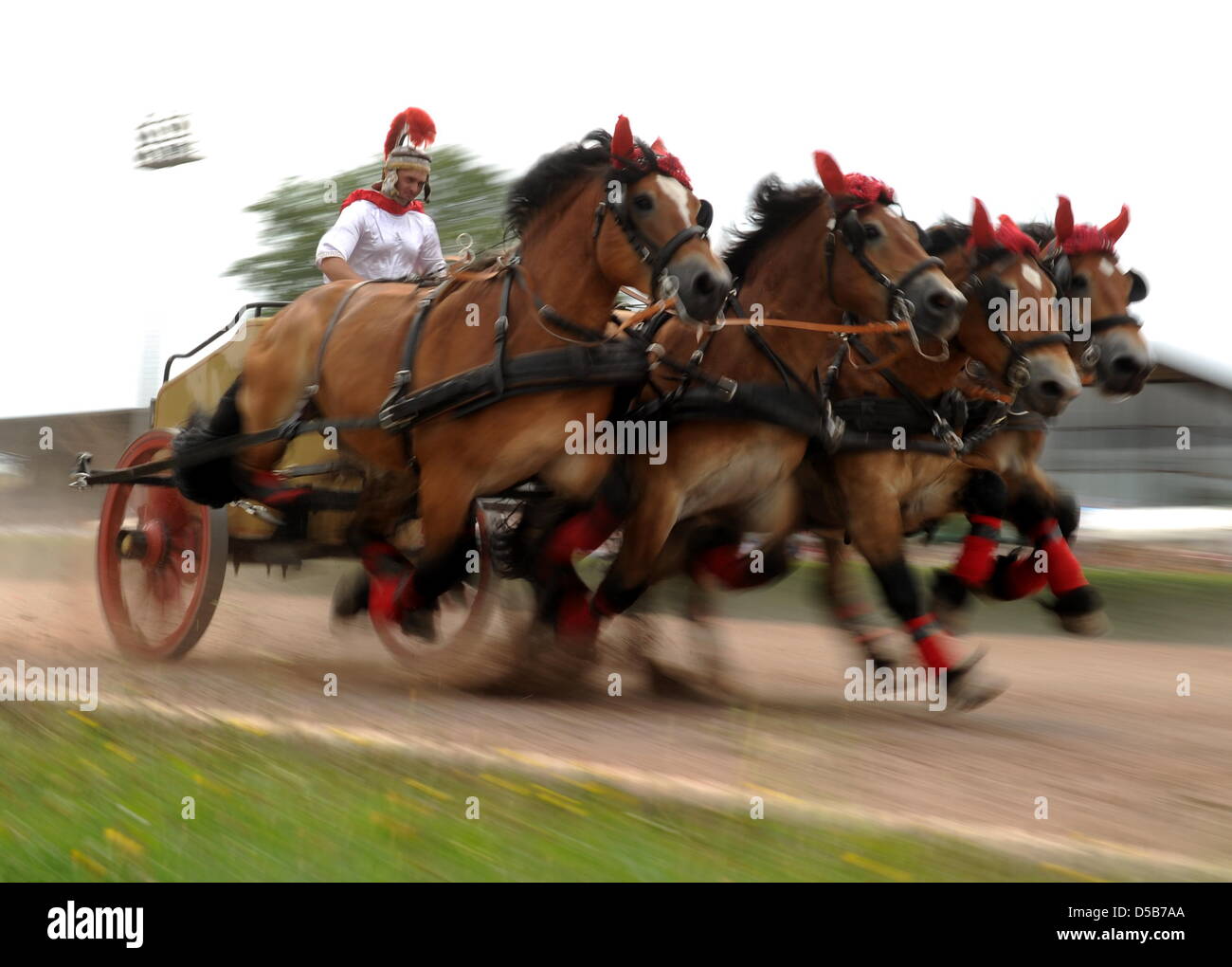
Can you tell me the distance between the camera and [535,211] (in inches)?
228

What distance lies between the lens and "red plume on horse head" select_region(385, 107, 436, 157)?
6.76m

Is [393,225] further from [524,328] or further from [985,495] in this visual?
[985,495]

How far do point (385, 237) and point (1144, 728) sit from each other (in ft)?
13.4

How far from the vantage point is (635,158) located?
5379 millimetres

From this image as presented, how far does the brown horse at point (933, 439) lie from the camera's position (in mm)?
5840

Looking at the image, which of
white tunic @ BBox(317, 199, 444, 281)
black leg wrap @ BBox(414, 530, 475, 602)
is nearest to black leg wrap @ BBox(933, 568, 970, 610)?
black leg wrap @ BBox(414, 530, 475, 602)

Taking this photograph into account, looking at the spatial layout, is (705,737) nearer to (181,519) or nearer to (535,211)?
(535,211)

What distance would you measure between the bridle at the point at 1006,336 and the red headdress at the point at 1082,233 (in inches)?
12.0

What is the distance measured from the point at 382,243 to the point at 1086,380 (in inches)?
134

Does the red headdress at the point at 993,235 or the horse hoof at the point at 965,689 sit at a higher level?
the red headdress at the point at 993,235

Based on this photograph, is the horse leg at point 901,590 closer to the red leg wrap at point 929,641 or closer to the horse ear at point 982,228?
the red leg wrap at point 929,641

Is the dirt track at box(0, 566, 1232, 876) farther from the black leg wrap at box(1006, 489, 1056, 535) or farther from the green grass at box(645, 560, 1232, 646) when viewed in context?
the green grass at box(645, 560, 1232, 646)

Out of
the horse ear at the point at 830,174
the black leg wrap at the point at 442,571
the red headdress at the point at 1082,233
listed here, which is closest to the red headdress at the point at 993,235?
the red headdress at the point at 1082,233

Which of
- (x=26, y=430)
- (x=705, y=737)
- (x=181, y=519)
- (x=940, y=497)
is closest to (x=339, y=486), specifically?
(x=181, y=519)
